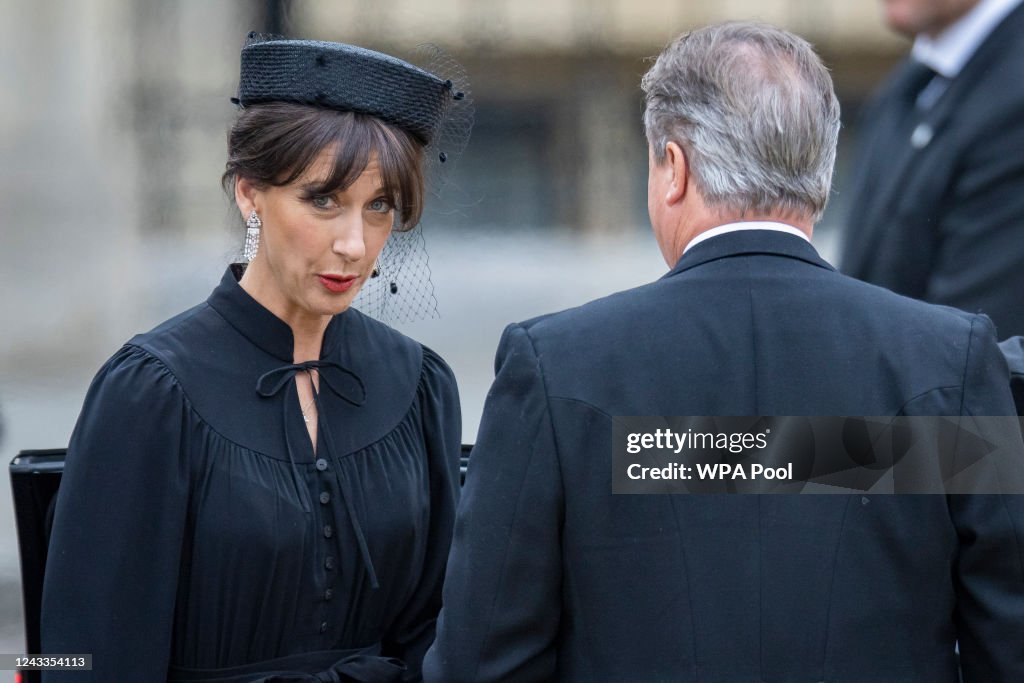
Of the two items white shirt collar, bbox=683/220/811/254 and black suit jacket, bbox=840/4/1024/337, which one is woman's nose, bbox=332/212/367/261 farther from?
black suit jacket, bbox=840/4/1024/337

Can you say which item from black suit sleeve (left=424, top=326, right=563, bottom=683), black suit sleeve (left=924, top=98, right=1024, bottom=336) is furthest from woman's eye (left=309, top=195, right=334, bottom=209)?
black suit sleeve (left=924, top=98, right=1024, bottom=336)

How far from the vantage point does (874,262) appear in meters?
2.54

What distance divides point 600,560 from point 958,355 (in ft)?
1.39

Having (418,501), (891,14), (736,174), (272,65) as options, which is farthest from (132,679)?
(891,14)

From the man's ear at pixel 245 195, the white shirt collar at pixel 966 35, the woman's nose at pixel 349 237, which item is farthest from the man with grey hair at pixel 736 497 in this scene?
the white shirt collar at pixel 966 35

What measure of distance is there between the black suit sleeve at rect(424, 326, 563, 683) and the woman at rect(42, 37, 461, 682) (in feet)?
1.16

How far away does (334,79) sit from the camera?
171 cm

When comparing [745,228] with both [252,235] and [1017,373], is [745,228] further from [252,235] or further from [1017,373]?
[252,235]

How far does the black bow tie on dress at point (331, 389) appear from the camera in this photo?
172cm

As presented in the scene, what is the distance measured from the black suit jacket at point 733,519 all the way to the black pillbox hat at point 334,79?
1.60ft

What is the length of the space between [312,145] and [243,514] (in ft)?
1.55

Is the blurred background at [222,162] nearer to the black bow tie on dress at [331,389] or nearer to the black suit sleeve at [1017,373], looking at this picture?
the black bow tie on dress at [331,389]

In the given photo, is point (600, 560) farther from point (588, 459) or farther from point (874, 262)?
point (874, 262)

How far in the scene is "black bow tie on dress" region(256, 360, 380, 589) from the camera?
5.66 feet
